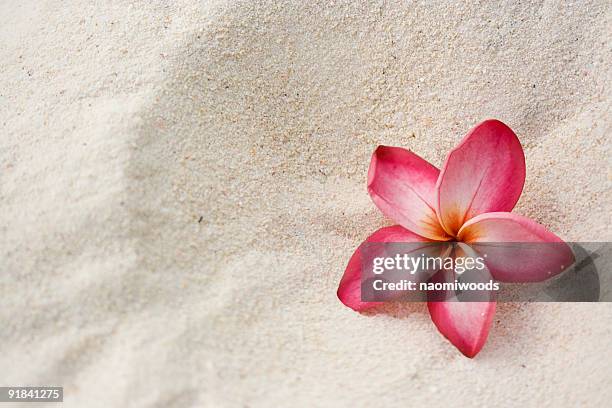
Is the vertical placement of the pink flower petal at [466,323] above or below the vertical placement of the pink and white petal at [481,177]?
below

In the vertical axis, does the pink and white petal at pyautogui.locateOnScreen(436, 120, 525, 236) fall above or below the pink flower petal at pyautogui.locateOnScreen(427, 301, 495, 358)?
above

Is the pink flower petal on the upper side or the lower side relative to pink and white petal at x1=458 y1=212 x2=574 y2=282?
lower

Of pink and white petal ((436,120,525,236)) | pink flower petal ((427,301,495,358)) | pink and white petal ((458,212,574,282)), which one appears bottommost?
pink flower petal ((427,301,495,358))

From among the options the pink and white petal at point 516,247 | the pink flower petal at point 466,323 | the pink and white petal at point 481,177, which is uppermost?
the pink and white petal at point 481,177

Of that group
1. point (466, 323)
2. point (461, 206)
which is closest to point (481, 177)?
point (461, 206)
